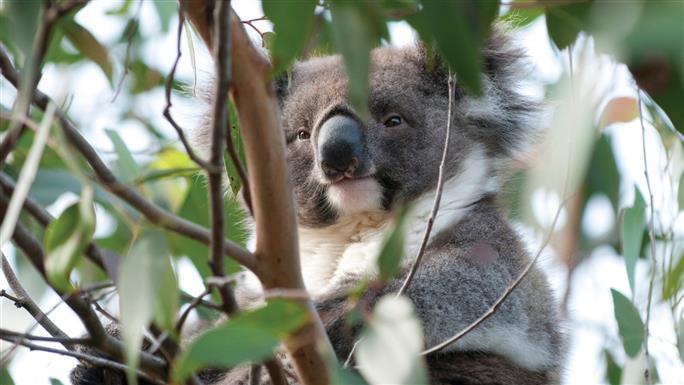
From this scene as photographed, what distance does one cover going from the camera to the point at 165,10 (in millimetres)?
1925

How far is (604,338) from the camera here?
2691mm

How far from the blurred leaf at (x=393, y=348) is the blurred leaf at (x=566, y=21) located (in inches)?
18.1

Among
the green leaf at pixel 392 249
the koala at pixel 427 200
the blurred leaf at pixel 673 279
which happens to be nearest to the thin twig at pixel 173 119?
the green leaf at pixel 392 249

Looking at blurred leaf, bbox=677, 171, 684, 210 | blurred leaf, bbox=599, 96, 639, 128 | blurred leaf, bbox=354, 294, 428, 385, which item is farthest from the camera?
blurred leaf, bbox=599, 96, 639, 128

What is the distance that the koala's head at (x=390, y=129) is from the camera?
2643mm

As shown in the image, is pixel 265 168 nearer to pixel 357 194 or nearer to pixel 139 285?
pixel 139 285

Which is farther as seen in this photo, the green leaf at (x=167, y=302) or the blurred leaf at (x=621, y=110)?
the blurred leaf at (x=621, y=110)

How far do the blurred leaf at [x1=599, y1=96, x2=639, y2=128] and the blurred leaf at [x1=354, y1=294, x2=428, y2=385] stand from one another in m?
1.31

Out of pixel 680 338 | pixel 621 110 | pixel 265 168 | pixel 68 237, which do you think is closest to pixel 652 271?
pixel 680 338

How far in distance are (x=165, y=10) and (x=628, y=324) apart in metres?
1.06

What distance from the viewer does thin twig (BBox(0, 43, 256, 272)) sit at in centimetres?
122

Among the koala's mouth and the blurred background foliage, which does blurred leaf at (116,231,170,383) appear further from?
the koala's mouth

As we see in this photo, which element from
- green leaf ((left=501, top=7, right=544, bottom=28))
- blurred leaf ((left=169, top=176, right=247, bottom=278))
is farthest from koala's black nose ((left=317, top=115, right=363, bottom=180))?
green leaf ((left=501, top=7, right=544, bottom=28))

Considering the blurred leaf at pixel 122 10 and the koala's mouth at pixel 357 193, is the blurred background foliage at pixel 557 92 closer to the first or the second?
the blurred leaf at pixel 122 10
